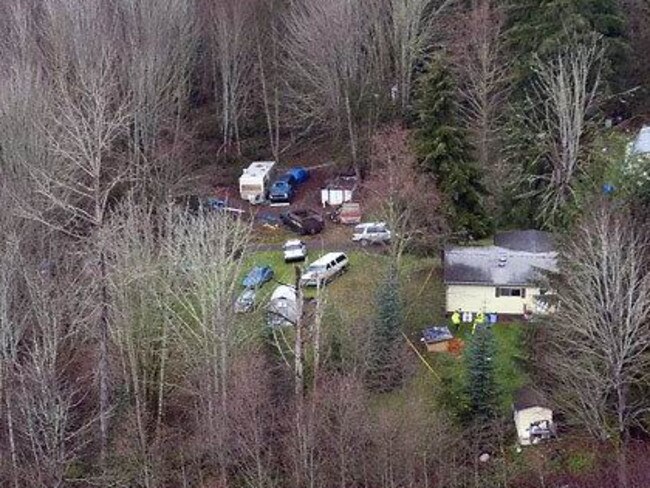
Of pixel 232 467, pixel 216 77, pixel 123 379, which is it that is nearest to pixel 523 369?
pixel 232 467

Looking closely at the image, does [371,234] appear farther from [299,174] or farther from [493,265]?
[299,174]

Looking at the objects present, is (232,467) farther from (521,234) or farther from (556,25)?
(556,25)

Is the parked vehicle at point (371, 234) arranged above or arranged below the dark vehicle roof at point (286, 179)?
below

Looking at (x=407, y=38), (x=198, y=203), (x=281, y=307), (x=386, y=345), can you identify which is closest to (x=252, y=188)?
(x=198, y=203)

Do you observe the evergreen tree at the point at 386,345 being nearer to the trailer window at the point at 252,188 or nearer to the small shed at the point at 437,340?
the small shed at the point at 437,340

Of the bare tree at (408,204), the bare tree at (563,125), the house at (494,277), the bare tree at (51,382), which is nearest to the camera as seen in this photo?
the bare tree at (51,382)

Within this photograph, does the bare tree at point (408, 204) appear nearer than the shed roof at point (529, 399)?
No

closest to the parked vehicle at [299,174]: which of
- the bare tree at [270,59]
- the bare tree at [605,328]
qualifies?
the bare tree at [270,59]
